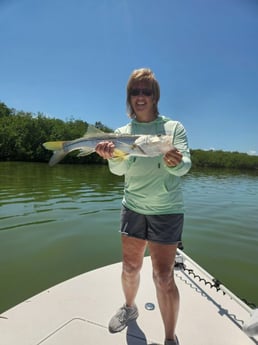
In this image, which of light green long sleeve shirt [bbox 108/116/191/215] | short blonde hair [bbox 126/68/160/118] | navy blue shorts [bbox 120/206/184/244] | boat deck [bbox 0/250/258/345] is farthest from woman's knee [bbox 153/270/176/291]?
short blonde hair [bbox 126/68/160/118]

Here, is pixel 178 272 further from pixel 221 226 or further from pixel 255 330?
pixel 221 226

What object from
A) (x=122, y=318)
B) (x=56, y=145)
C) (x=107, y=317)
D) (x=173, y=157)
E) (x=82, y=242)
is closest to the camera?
(x=173, y=157)

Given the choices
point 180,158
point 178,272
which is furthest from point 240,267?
point 180,158

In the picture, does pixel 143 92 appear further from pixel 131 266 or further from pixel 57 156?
pixel 131 266

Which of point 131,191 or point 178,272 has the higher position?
point 131,191

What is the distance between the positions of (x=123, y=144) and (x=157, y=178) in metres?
0.40

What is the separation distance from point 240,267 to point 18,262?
14.9 ft

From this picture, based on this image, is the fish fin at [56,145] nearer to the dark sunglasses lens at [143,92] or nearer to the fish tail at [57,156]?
the fish tail at [57,156]

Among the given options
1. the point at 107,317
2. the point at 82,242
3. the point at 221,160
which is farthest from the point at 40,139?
the point at 107,317

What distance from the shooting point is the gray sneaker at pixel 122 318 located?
2793 millimetres

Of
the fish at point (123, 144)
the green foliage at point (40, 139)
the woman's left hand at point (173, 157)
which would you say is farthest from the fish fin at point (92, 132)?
the green foliage at point (40, 139)

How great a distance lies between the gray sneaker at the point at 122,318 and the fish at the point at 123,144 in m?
1.60

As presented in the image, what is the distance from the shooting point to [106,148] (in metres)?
2.43

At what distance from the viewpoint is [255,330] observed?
1813 mm
